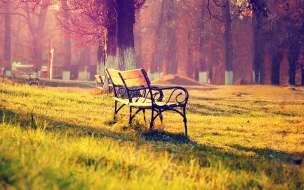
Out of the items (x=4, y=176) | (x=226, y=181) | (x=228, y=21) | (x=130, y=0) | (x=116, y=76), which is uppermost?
(x=228, y=21)

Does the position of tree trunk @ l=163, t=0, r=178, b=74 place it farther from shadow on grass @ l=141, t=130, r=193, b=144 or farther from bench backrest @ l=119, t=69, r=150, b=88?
shadow on grass @ l=141, t=130, r=193, b=144

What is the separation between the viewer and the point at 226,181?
12.8ft

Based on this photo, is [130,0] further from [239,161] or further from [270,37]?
[270,37]

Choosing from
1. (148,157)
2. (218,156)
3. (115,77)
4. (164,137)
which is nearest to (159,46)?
(115,77)

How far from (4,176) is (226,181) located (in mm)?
2095

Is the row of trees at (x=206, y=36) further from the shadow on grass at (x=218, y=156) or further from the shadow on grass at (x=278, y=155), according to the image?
the shadow on grass at (x=278, y=155)

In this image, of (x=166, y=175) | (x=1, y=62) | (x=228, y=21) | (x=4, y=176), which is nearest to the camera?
(x=4, y=176)

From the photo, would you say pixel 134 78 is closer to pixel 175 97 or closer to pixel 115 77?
pixel 115 77

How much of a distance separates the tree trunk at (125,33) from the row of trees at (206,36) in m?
6.31

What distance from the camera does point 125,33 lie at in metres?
14.6

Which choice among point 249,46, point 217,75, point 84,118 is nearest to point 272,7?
point 249,46

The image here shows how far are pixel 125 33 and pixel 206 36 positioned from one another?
1101 inches

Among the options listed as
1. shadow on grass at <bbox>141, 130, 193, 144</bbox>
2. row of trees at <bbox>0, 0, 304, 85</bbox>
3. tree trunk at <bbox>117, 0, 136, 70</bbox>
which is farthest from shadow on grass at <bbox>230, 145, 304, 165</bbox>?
row of trees at <bbox>0, 0, 304, 85</bbox>

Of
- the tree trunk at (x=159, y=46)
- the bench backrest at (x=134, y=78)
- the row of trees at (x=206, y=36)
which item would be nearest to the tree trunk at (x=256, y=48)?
the row of trees at (x=206, y=36)
